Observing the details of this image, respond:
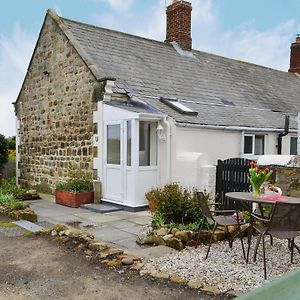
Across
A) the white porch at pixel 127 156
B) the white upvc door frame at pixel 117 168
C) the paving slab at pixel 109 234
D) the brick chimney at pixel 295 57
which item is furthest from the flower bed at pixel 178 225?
the brick chimney at pixel 295 57

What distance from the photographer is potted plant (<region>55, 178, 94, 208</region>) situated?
38.0 feet

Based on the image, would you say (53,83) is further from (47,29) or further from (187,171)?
Answer: (187,171)

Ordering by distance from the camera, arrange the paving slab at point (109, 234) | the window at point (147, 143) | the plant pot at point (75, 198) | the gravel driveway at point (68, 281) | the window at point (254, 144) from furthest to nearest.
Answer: the window at point (254, 144)
the plant pot at point (75, 198)
the window at point (147, 143)
the paving slab at point (109, 234)
the gravel driveway at point (68, 281)

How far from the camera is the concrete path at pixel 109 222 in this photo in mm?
6689

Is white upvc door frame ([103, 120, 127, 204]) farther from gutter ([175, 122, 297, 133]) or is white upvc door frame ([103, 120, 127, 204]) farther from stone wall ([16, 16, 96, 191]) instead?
gutter ([175, 122, 297, 133])

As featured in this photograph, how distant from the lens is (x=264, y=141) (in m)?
14.3

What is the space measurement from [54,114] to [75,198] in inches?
172

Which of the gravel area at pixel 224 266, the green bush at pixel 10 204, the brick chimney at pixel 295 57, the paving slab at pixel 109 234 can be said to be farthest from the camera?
the brick chimney at pixel 295 57

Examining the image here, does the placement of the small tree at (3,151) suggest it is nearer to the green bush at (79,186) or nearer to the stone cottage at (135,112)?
the stone cottage at (135,112)

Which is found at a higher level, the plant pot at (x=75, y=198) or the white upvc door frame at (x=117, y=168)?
the white upvc door frame at (x=117, y=168)

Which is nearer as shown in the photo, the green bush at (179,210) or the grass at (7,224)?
the green bush at (179,210)

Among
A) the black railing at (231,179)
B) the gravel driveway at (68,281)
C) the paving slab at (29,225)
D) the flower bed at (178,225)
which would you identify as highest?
the black railing at (231,179)

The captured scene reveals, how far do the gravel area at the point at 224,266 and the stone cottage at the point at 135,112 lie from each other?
4.16m

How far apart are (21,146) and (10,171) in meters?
2.95
